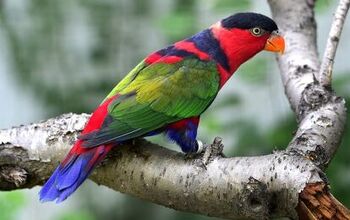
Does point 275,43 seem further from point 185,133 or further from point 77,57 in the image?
point 77,57

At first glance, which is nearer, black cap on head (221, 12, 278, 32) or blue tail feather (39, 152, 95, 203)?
blue tail feather (39, 152, 95, 203)

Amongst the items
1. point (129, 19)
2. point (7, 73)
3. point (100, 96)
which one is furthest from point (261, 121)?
point (7, 73)

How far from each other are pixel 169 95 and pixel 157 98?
30mm

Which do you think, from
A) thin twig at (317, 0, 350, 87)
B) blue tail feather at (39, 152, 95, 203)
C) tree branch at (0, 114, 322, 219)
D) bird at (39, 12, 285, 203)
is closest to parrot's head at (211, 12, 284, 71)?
bird at (39, 12, 285, 203)

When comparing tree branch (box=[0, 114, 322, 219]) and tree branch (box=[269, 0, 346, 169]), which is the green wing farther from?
tree branch (box=[269, 0, 346, 169])

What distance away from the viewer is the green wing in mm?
1335

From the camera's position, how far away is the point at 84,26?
10.2 ft

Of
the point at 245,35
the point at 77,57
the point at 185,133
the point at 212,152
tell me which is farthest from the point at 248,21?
the point at 77,57

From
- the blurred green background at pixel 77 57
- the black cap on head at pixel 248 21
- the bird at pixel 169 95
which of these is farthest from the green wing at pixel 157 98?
the blurred green background at pixel 77 57

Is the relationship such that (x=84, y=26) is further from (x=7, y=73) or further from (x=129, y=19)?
(x=7, y=73)

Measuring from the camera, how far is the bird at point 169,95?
1285mm

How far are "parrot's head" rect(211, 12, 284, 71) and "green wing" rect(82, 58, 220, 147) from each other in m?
0.10

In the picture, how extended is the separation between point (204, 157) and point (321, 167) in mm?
203

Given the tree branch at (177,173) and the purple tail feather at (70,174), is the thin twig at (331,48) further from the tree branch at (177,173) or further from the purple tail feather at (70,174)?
the purple tail feather at (70,174)
